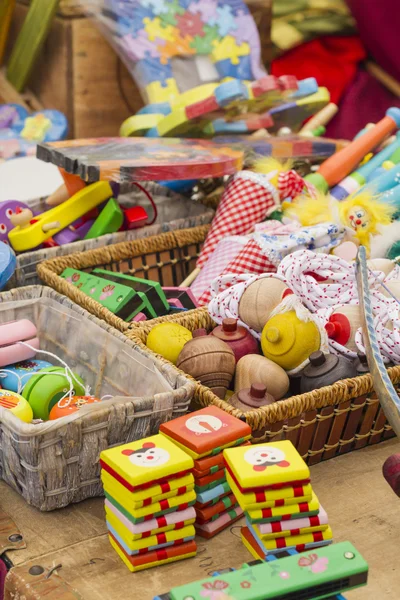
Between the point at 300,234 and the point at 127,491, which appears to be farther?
the point at 300,234

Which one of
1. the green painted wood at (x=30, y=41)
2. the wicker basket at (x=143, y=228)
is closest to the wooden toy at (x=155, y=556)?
the wicker basket at (x=143, y=228)

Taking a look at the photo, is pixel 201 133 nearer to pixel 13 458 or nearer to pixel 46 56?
pixel 46 56

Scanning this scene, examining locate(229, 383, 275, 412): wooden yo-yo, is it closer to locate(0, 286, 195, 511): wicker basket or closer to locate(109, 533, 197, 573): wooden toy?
locate(0, 286, 195, 511): wicker basket

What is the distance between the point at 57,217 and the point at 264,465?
757mm

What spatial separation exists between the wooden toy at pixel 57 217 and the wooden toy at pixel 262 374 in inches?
20.2

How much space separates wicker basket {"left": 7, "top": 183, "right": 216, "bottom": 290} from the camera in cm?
134

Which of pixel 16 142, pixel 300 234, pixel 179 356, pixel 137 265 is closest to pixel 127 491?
pixel 179 356

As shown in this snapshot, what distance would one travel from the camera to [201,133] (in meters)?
1.65

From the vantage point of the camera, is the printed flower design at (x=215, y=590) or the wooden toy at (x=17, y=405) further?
the wooden toy at (x=17, y=405)

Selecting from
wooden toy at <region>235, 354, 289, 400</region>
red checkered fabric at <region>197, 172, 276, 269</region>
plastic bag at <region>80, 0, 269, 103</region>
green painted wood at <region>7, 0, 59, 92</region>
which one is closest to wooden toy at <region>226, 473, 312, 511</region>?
wooden toy at <region>235, 354, 289, 400</region>

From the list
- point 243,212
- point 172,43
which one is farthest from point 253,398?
point 172,43

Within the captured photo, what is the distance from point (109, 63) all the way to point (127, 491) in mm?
1466

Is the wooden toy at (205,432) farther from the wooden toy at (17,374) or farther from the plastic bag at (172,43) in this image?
the plastic bag at (172,43)

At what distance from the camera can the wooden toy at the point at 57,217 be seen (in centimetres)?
137
